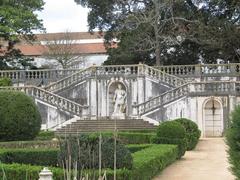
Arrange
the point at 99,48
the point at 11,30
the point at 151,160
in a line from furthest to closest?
the point at 99,48, the point at 11,30, the point at 151,160

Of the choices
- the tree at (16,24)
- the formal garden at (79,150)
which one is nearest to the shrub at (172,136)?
the formal garden at (79,150)

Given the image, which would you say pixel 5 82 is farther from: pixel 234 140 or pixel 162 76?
pixel 234 140

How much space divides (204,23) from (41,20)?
12.2 m

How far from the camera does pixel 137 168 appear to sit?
12.6 meters

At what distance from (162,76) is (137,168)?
22726mm

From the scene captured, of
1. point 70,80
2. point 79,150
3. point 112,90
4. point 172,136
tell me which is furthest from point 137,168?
point 70,80

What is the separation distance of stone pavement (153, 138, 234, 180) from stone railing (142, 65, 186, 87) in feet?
36.7

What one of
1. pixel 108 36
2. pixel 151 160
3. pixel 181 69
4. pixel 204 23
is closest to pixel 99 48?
pixel 108 36

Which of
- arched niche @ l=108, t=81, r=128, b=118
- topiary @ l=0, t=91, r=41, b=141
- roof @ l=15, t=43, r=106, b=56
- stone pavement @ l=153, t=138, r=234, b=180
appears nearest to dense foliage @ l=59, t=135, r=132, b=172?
stone pavement @ l=153, t=138, r=234, b=180

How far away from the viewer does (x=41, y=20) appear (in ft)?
143

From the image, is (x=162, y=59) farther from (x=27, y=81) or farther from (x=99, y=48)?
(x=99, y=48)

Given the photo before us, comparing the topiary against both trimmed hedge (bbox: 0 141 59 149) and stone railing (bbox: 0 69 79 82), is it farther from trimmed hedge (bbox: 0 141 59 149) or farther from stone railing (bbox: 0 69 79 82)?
stone railing (bbox: 0 69 79 82)

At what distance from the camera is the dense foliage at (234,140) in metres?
10.6

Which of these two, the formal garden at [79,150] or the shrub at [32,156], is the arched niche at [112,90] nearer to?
the formal garden at [79,150]
